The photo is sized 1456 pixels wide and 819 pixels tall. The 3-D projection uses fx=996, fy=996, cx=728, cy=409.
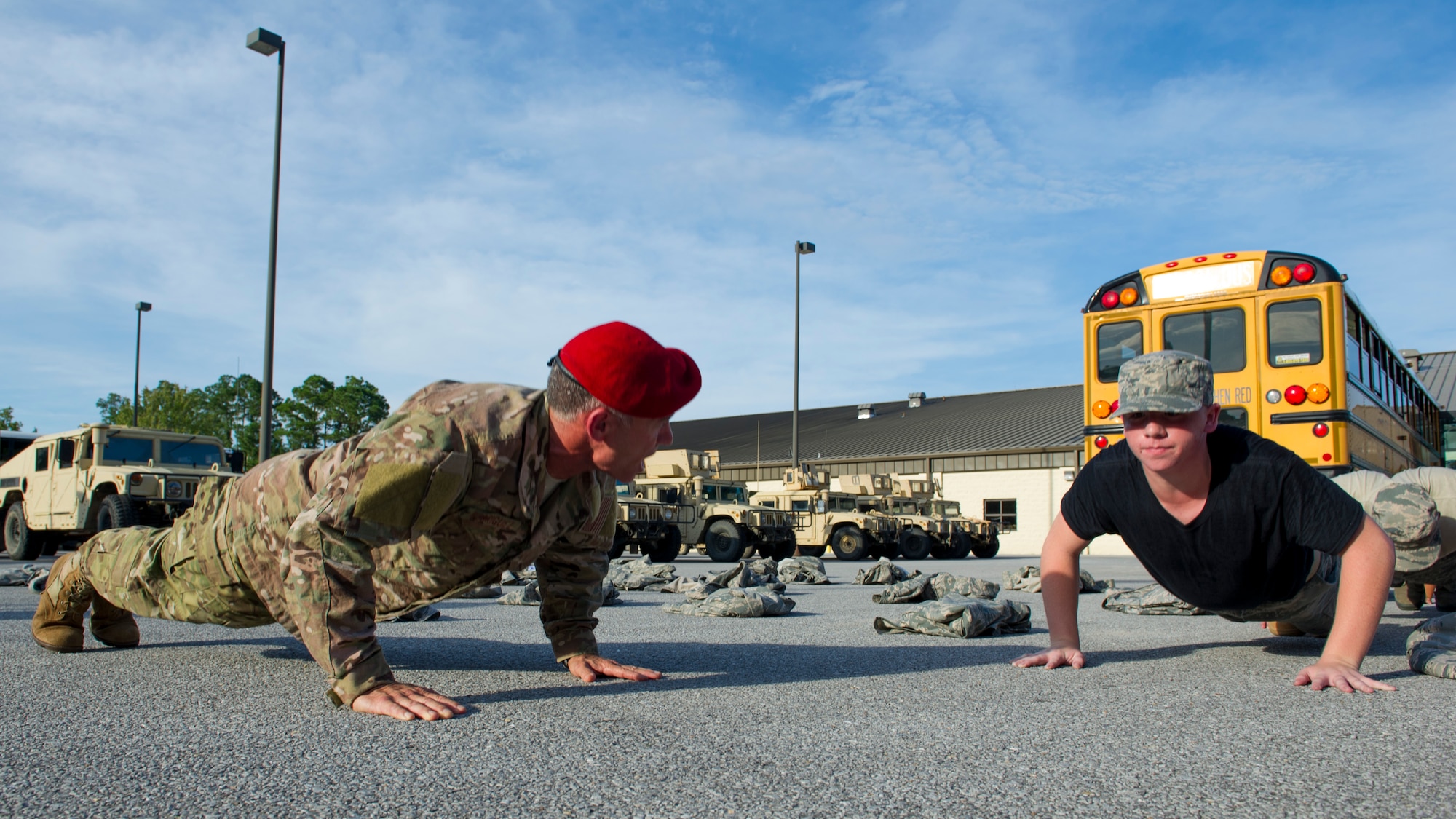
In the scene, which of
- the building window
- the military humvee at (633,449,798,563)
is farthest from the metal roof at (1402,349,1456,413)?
the military humvee at (633,449,798,563)

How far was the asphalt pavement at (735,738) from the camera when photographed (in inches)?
70.4

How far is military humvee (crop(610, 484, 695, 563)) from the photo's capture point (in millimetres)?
16859

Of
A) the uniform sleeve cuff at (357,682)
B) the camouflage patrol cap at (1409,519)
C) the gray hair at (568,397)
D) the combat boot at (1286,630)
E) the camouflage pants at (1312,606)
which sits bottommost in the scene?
the combat boot at (1286,630)

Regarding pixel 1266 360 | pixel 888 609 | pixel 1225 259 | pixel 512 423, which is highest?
pixel 1225 259

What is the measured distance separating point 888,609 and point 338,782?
4.74 metres

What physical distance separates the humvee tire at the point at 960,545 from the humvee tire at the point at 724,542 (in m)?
6.69

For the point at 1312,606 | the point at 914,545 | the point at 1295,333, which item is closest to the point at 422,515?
the point at 1312,606

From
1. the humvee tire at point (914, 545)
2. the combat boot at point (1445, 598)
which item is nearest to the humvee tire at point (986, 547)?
the humvee tire at point (914, 545)

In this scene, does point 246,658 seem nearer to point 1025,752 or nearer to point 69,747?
point 69,747

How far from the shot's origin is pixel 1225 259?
31.5ft

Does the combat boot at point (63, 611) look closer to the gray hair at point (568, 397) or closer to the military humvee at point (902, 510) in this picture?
the gray hair at point (568, 397)

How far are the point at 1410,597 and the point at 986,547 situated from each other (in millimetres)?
19061

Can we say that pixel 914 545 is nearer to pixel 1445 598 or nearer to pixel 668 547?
pixel 668 547

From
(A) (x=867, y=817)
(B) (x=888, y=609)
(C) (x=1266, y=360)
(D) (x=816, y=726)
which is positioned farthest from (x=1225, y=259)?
(A) (x=867, y=817)
